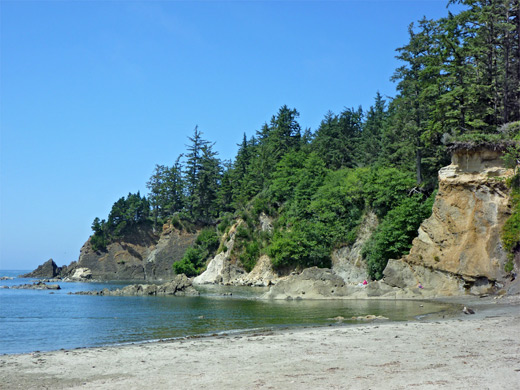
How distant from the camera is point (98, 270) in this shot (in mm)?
104188

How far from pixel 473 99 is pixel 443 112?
399 centimetres

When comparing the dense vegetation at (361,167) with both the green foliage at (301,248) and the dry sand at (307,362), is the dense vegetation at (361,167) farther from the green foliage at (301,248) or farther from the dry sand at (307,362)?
the dry sand at (307,362)

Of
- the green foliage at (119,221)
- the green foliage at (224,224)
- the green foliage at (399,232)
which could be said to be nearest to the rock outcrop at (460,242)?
the green foliage at (399,232)

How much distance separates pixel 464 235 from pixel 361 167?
35.4 metres

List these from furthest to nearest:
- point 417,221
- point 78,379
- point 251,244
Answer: point 251,244 → point 417,221 → point 78,379

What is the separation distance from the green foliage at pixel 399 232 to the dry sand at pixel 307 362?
24.3m

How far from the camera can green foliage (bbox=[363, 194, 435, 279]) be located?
43.1 m

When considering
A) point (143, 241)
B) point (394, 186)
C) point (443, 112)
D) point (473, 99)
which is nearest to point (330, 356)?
point (473, 99)

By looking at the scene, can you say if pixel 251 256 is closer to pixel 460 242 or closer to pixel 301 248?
pixel 301 248

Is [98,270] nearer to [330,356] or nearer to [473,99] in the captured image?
[473,99]

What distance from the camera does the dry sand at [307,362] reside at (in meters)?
10.3

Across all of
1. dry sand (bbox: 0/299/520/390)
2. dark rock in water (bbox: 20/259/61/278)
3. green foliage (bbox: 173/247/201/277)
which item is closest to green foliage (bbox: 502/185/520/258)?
dry sand (bbox: 0/299/520/390)

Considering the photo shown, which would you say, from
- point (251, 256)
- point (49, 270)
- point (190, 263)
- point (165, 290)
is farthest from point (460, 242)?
point (49, 270)

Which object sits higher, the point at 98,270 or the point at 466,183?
the point at 466,183
